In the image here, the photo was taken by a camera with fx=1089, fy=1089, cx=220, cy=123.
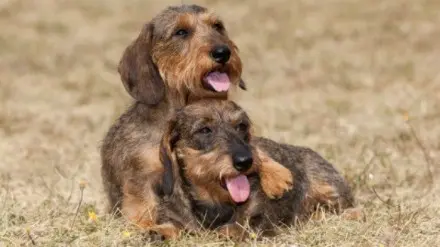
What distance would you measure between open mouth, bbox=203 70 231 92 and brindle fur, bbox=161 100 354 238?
0.51ft

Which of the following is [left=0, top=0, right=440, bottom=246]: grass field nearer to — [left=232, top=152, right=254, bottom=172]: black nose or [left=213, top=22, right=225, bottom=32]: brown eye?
[left=232, top=152, right=254, bottom=172]: black nose

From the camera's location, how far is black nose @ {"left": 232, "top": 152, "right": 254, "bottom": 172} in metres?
→ 6.90

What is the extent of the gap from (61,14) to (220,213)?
13627 millimetres

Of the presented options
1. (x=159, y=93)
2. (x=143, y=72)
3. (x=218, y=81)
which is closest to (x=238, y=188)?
(x=218, y=81)

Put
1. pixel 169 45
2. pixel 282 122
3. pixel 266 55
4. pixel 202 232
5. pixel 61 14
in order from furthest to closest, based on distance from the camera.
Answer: pixel 61 14
pixel 266 55
pixel 282 122
pixel 169 45
pixel 202 232

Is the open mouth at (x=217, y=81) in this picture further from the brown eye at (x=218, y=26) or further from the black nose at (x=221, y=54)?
the brown eye at (x=218, y=26)

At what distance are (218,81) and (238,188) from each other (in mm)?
945

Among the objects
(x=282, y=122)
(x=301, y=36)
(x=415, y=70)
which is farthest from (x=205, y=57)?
(x=301, y=36)

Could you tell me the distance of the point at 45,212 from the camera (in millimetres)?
8289

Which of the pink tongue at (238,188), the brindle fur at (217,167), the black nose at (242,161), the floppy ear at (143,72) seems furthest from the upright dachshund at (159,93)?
the black nose at (242,161)

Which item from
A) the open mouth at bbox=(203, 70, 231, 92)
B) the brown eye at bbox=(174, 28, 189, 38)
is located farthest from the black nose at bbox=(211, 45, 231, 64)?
the brown eye at bbox=(174, 28, 189, 38)

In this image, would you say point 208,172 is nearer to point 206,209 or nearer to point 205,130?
point 205,130

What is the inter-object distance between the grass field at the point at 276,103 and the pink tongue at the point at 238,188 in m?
0.32

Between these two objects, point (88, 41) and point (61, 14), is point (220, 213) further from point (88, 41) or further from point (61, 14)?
point (61, 14)
